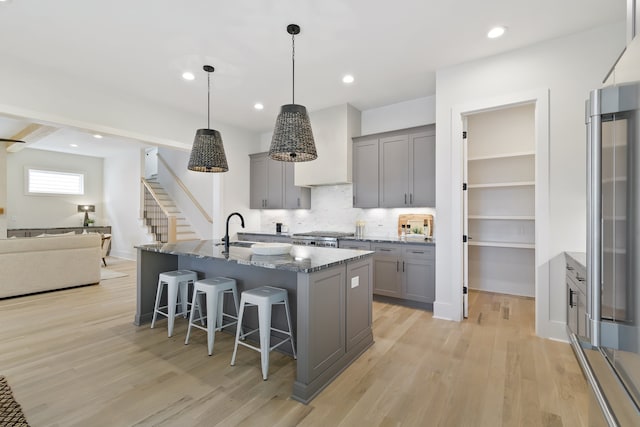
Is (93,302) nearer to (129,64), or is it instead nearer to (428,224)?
(129,64)

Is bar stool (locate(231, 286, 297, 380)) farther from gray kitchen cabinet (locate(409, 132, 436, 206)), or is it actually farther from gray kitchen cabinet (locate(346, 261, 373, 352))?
gray kitchen cabinet (locate(409, 132, 436, 206))

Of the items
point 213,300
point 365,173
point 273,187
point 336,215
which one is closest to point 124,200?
point 273,187

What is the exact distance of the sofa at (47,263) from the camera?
177 inches

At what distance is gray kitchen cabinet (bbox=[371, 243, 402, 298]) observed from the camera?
4230 millimetres

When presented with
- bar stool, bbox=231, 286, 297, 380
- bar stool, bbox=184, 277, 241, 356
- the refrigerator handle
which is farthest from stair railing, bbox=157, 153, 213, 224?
the refrigerator handle

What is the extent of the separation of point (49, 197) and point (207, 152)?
28.2ft

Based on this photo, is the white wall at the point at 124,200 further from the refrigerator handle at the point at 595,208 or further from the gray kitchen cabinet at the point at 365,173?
the refrigerator handle at the point at 595,208

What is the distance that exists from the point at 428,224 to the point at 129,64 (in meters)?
4.44

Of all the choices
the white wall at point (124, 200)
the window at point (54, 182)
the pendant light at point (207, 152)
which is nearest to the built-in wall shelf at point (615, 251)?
the pendant light at point (207, 152)

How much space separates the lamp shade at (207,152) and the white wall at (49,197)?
823cm

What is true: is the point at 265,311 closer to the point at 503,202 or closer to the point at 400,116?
the point at 400,116

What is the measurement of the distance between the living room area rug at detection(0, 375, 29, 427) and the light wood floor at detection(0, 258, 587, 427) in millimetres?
455

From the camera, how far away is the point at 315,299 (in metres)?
2.25

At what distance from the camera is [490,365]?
102 inches
